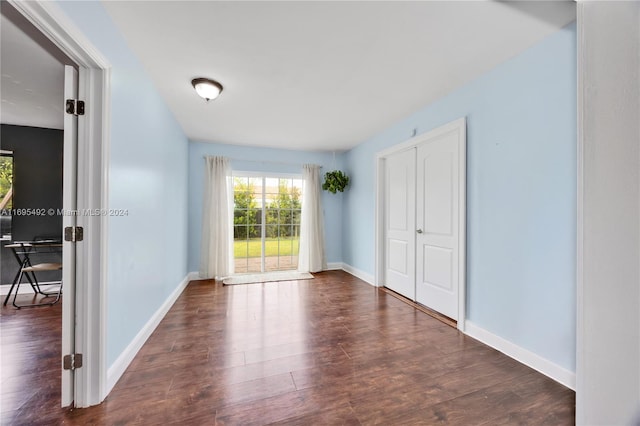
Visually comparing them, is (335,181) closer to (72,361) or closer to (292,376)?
(292,376)

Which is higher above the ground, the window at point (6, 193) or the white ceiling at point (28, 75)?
the white ceiling at point (28, 75)

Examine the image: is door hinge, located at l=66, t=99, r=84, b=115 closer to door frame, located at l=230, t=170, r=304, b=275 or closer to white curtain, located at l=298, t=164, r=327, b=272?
door frame, located at l=230, t=170, r=304, b=275

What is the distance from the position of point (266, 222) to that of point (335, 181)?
5.13 feet

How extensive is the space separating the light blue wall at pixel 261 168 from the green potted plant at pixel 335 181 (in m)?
0.35

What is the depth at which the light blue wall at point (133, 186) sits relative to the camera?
1.67 meters

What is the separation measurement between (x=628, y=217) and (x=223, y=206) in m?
4.67

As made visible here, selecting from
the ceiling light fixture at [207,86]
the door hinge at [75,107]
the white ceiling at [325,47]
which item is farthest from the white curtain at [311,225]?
the door hinge at [75,107]

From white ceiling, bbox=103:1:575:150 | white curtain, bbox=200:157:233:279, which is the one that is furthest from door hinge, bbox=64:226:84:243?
white curtain, bbox=200:157:233:279

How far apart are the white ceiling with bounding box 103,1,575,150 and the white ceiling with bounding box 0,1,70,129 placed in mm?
564

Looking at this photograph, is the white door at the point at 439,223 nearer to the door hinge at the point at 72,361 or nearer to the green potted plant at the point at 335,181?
the green potted plant at the point at 335,181

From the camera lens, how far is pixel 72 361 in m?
1.54

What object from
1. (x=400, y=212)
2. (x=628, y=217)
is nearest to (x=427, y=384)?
(x=628, y=217)

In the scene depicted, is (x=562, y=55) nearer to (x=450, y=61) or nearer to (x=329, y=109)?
(x=450, y=61)

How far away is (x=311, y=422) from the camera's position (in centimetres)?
144
